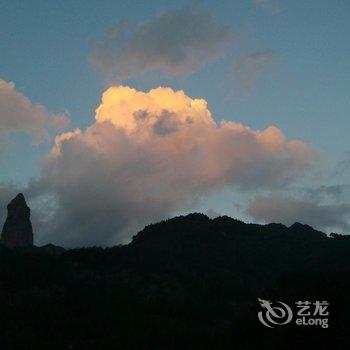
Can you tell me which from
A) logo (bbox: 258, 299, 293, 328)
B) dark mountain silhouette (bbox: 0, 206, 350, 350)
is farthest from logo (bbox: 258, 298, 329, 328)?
dark mountain silhouette (bbox: 0, 206, 350, 350)

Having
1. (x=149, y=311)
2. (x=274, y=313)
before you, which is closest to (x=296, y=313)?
(x=274, y=313)

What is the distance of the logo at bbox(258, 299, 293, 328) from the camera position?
59938mm

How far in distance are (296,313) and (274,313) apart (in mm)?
2779

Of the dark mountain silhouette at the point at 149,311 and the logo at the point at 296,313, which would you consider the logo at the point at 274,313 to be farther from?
the dark mountain silhouette at the point at 149,311

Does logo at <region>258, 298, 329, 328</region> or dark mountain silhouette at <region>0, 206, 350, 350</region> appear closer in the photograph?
logo at <region>258, 298, 329, 328</region>

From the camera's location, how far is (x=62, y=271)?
194625 mm

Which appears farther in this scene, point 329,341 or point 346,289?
point 346,289

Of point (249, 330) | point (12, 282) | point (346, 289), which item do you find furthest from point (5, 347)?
point (346, 289)

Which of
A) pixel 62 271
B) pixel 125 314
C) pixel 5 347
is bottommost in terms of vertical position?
pixel 5 347

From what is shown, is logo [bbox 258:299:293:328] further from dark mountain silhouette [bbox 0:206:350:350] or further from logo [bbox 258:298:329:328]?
dark mountain silhouette [bbox 0:206:350:350]

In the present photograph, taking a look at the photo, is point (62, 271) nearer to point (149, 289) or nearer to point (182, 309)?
point (149, 289)

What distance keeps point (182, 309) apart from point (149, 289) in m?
22.2

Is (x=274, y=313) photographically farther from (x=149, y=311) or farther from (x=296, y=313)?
(x=149, y=311)

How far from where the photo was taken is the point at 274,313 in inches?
2431
